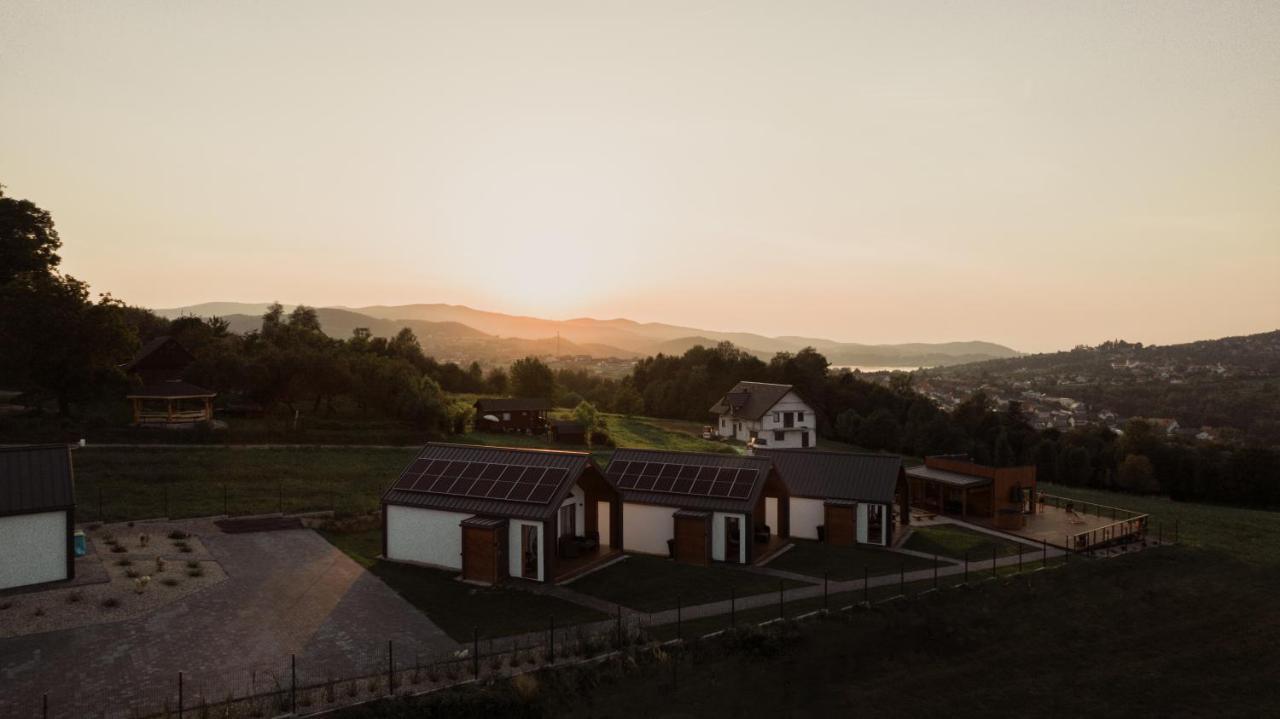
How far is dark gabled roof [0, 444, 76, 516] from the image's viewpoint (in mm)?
24156

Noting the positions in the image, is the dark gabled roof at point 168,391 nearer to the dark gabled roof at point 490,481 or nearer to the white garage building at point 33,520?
the white garage building at point 33,520

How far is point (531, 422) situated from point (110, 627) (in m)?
53.0

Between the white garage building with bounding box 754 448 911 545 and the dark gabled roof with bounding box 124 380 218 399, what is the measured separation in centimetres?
4397

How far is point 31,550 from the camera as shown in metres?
24.0

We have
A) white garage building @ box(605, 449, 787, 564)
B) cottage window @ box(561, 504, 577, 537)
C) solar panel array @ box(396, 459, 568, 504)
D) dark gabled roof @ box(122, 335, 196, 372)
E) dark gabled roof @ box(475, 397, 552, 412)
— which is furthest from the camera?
dark gabled roof @ box(475, 397, 552, 412)

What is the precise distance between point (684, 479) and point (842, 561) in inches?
295

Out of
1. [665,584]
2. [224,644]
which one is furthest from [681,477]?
[224,644]

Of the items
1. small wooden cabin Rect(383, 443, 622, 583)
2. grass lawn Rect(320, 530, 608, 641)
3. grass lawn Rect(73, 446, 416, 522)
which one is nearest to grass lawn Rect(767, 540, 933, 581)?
small wooden cabin Rect(383, 443, 622, 583)

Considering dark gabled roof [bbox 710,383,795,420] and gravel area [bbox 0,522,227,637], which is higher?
dark gabled roof [bbox 710,383,795,420]

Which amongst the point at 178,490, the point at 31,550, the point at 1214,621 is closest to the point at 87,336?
the point at 178,490

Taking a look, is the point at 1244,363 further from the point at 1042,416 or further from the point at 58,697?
the point at 58,697

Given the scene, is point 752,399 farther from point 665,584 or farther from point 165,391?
point 165,391

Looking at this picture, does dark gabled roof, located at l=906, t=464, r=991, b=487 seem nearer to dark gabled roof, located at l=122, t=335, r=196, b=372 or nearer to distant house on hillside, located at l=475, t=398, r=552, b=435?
distant house on hillside, located at l=475, t=398, r=552, b=435

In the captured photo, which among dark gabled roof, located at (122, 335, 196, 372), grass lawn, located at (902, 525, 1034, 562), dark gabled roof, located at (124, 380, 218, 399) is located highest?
dark gabled roof, located at (122, 335, 196, 372)
